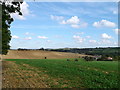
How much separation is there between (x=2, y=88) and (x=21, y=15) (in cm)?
1659

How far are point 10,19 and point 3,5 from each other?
4473 mm

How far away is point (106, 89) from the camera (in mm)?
12102

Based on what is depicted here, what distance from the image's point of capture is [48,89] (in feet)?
39.6

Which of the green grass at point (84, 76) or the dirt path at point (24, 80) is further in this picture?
the green grass at point (84, 76)

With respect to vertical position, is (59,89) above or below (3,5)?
below

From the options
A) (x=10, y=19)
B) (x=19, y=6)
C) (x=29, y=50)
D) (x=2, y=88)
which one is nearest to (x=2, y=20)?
(x=10, y=19)

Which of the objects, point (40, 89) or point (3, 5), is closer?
point (40, 89)

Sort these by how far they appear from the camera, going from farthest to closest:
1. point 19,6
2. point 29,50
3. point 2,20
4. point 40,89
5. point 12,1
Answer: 1. point 29,50
2. point 2,20
3. point 19,6
4. point 12,1
5. point 40,89

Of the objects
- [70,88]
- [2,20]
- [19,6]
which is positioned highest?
[19,6]

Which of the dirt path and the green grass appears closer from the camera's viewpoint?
the dirt path

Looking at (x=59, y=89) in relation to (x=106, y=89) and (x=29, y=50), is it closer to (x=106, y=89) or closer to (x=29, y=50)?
(x=106, y=89)

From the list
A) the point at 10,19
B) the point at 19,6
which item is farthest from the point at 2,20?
the point at 19,6

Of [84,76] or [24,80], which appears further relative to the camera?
[84,76]

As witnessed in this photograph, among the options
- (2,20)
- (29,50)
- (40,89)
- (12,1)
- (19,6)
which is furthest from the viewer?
(29,50)
